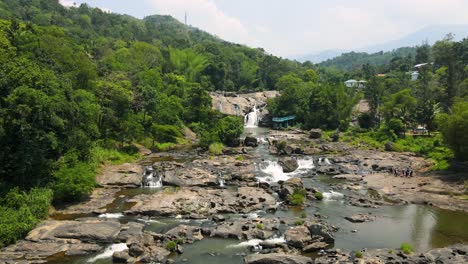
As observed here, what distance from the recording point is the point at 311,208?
127ft

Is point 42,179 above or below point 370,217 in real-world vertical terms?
above

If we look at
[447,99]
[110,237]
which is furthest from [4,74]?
[447,99]

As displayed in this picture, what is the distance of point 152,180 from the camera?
45562 millimetres

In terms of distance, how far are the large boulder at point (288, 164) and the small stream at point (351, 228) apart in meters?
7.86

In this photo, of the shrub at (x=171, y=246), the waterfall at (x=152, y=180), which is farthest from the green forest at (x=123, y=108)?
the shrub at (x=171, y=246)

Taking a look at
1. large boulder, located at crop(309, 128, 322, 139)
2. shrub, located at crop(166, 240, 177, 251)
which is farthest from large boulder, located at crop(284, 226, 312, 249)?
large boulder, located at crop(309, 128, 322, 139)

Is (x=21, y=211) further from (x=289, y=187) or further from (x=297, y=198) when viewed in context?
(x=289, y=187)

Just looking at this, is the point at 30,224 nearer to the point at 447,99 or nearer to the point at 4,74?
the point at 4,74

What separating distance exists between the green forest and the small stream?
681 cm

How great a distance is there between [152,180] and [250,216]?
1466cm

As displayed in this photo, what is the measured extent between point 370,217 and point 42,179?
29309 mm

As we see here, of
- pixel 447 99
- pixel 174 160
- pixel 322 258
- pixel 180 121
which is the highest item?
pixel 447 99

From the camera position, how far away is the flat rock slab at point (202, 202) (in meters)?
36.3

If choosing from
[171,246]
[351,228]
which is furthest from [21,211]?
[351,228]
